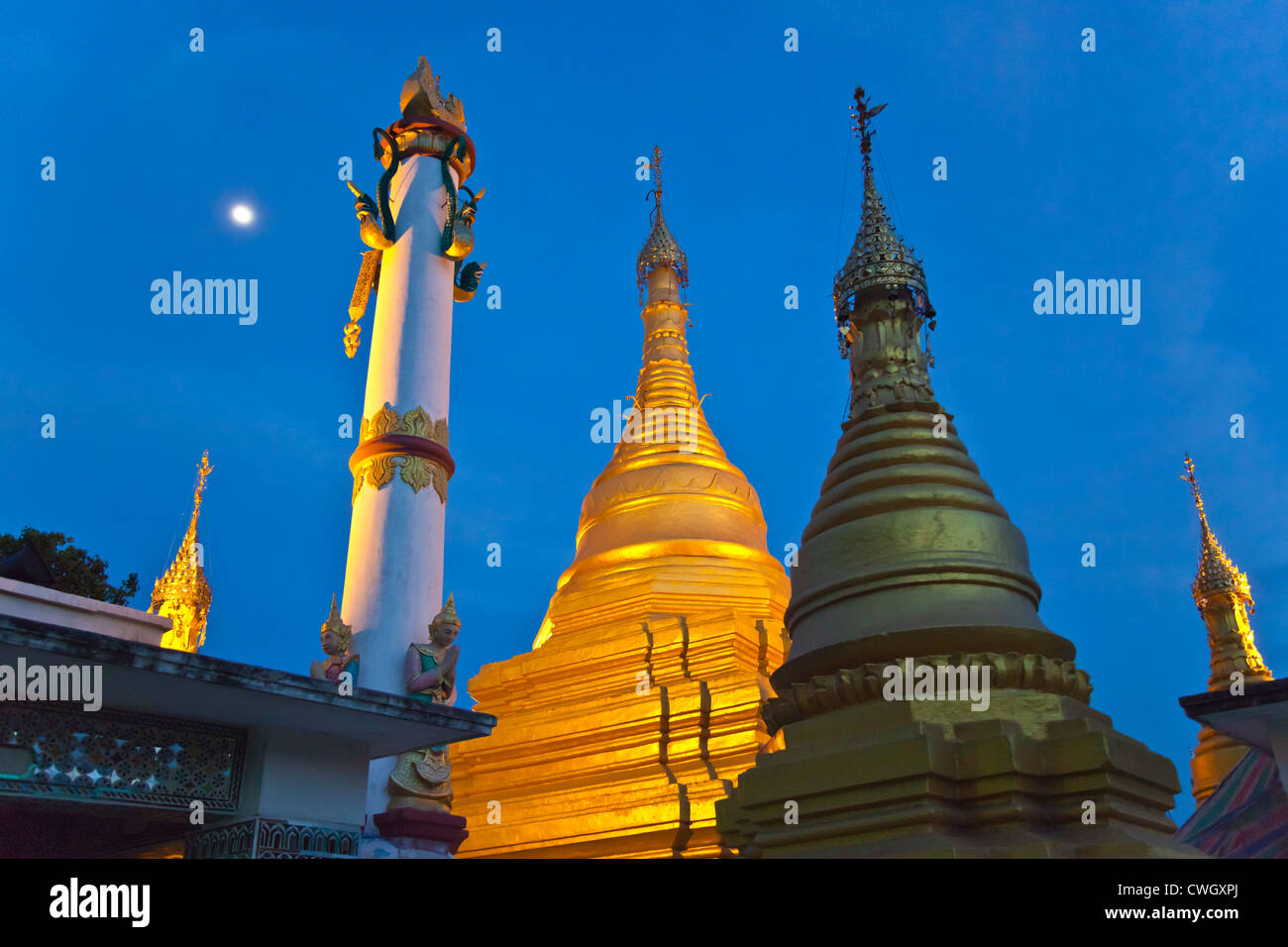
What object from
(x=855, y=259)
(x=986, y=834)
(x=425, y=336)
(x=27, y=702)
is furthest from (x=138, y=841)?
(x=855, y=259)

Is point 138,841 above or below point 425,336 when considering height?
below

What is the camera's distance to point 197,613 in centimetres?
2544

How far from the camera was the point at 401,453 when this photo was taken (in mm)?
15820

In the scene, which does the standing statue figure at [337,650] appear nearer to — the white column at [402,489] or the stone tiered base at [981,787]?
the white column at [402,489]

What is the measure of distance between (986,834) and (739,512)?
52.3 ft

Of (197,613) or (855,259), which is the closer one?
(855,259)

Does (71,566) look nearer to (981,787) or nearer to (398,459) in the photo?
(398,459)

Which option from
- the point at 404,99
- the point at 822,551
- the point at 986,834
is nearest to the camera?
the point at 986,834

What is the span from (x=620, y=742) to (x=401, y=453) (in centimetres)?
778

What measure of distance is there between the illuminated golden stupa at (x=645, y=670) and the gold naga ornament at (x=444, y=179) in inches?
311

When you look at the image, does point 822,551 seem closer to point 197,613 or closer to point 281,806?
point 281,806

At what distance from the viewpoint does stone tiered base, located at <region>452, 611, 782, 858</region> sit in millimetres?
18516

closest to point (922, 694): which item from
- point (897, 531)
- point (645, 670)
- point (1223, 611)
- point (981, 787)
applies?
point (981, 787)

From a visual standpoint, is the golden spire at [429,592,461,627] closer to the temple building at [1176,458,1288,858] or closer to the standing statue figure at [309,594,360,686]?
the standing statue figure at [309,594,360,686]
